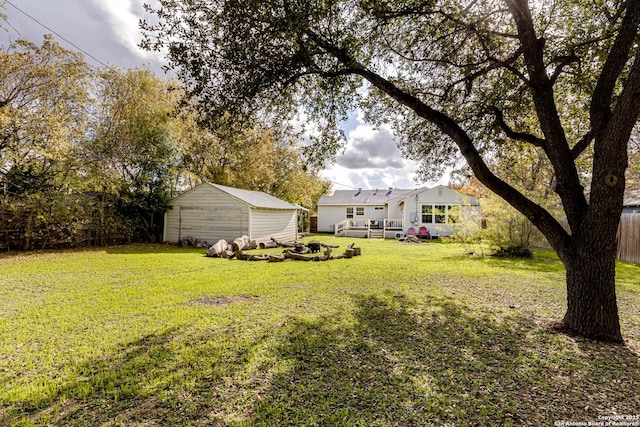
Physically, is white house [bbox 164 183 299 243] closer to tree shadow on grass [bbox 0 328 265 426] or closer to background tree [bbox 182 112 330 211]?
background tree [bbox 182 112 330 211]

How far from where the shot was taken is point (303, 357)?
9.89 ft

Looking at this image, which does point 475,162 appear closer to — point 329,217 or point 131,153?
point 131,153

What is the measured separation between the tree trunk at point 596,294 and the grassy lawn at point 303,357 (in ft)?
0.70

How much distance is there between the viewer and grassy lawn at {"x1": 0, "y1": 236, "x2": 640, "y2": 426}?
220cm

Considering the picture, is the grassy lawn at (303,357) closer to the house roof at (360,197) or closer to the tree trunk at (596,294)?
the tree trunk at (596,294)

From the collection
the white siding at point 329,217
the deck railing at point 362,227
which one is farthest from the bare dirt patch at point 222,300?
the white siding at point 329,217

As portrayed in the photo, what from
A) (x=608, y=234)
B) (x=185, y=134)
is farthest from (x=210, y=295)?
(x=185, y=134)

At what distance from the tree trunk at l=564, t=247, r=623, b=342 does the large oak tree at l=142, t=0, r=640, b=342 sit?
0.5 inches

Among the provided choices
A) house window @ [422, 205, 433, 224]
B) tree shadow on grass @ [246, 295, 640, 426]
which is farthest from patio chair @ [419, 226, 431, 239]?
tree shadow on grass @ [246, 295, 640, 426]

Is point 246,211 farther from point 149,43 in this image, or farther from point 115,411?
point 115,411

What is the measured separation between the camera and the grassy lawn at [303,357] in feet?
7.21

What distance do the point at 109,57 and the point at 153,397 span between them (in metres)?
15.6

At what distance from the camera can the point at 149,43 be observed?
446cm

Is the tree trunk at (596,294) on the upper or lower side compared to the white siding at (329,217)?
lower
